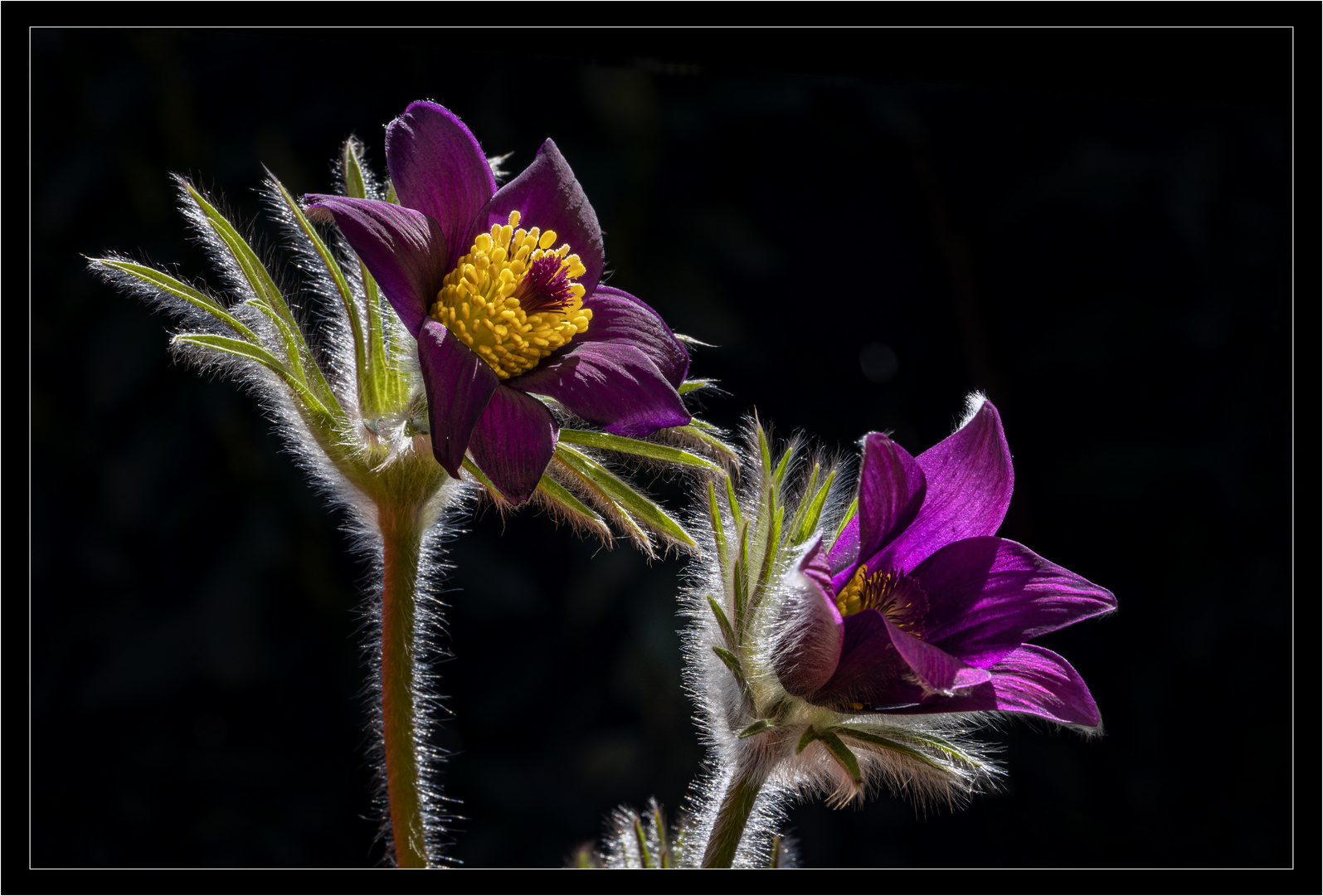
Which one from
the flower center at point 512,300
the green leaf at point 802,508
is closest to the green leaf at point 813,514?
the green leaf at point 802,508

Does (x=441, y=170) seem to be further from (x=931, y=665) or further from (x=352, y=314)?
(x=931, y=665)

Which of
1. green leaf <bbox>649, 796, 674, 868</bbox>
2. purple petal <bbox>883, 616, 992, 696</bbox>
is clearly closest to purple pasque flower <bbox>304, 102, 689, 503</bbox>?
purple petal <bbox>883, 616, 992, 696</bbox>

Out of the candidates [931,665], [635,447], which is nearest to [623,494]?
[635,447]

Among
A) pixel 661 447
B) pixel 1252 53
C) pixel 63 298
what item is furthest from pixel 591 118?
pixel 661 447

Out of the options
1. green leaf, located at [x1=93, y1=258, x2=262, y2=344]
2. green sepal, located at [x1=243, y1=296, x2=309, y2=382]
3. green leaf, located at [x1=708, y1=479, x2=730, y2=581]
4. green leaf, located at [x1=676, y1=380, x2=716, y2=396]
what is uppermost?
green leaf, located at [x1=93, y1=258, x2=262, y2=344]

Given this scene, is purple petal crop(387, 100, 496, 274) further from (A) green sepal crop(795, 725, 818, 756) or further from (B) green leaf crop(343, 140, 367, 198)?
(A) green sepal crop(795, 725, 818, 756)
